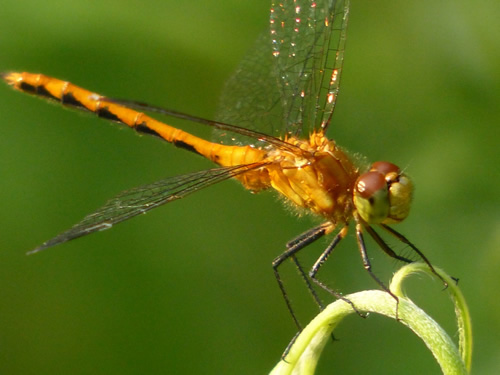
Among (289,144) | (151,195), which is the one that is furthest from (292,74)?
(151,195)

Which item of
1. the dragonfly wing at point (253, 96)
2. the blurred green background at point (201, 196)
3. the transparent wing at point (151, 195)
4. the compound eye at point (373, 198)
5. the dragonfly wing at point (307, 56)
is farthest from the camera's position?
the blurred green background at point (201, 196)

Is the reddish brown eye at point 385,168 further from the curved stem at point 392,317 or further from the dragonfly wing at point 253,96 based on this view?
the dragonfly wing at point 253,96

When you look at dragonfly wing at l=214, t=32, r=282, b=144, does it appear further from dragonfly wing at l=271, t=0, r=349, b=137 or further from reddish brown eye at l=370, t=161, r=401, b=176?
reddish brown eye at l=370, t=161, r=401, b=176

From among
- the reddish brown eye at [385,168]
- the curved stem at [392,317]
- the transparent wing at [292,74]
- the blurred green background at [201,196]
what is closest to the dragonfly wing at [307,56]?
the transparent wing at [292,74]

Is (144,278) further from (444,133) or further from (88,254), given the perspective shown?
(444,133)

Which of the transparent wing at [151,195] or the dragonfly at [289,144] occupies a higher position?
the dragonfly at [289,144]

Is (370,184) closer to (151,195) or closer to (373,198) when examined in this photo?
(373,198)

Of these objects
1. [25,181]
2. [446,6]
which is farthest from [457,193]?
[25,181]
